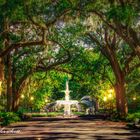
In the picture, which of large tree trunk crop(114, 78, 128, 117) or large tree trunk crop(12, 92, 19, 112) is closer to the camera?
large tree trunk crop(114, 78, 128, 117)

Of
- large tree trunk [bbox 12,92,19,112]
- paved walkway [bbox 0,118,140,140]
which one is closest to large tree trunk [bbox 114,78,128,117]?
large tree trunk [bbox 12,92,19,112]

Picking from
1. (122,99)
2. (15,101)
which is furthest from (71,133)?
(15,101)

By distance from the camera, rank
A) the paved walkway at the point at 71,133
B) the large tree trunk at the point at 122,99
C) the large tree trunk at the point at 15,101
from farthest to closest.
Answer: the large tree trunk at the point at 15,101 < the large tree trunk at the point at 122,99 < the paved walkway at the point at 71,133

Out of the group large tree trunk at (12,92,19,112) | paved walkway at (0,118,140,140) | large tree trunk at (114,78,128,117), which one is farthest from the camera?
large tree trunk at (12,92,19,112)

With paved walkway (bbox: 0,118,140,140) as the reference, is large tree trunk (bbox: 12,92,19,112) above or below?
above

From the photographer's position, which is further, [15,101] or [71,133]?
[15,101]

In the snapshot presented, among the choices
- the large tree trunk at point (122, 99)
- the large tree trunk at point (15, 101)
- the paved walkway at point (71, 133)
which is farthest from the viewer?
the large tree trunk at point (15, 101)

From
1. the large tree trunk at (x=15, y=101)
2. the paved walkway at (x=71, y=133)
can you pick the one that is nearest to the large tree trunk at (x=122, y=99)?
the large tree trunk at (x=15, y=101)

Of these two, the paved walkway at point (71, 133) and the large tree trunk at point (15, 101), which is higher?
the large tree trunk at point (15, 101)

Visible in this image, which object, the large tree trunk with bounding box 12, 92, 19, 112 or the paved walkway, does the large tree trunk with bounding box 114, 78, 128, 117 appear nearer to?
the large tree trunk with bounding box 12, 92, 19, 112

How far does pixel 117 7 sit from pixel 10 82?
924 inches

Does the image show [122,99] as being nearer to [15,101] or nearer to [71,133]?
[15,101]

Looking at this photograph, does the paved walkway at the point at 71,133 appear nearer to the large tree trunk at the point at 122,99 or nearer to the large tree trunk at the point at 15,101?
the large tree trunk at the point at 122,99

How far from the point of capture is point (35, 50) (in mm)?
47375
